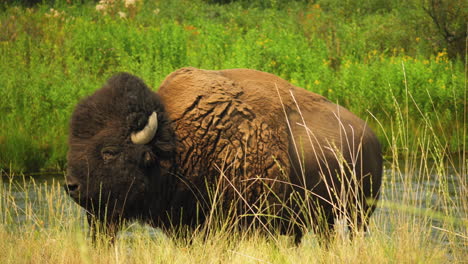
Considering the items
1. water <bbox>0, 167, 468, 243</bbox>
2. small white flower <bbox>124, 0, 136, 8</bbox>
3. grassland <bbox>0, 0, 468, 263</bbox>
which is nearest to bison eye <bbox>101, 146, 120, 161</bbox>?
water <bbox>0, 167, 468, 243</bbox>

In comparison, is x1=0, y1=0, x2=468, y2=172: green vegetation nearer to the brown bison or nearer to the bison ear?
the brown bison

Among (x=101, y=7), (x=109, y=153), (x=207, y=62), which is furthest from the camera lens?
(x=101, y=7)

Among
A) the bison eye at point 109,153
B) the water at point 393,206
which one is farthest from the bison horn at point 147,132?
the water at point 393,206

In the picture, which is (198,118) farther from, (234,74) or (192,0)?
(192,0)

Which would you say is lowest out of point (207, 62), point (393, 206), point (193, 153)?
point (207, 62)

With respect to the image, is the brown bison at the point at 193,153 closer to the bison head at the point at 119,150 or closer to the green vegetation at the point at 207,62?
the bison head at the point at 119,150

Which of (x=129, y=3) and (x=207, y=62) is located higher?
(x=129, y=3)

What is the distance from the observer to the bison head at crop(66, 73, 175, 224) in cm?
520

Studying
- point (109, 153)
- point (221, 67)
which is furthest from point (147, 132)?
point (221, 67)

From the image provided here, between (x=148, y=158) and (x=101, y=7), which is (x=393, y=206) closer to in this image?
(x=148, y=158)

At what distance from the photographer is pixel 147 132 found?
529 cm

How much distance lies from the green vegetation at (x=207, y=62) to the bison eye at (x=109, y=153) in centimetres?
539

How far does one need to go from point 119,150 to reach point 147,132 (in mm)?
258

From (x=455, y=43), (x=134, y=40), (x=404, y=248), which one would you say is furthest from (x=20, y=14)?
(x=404, y=248)
